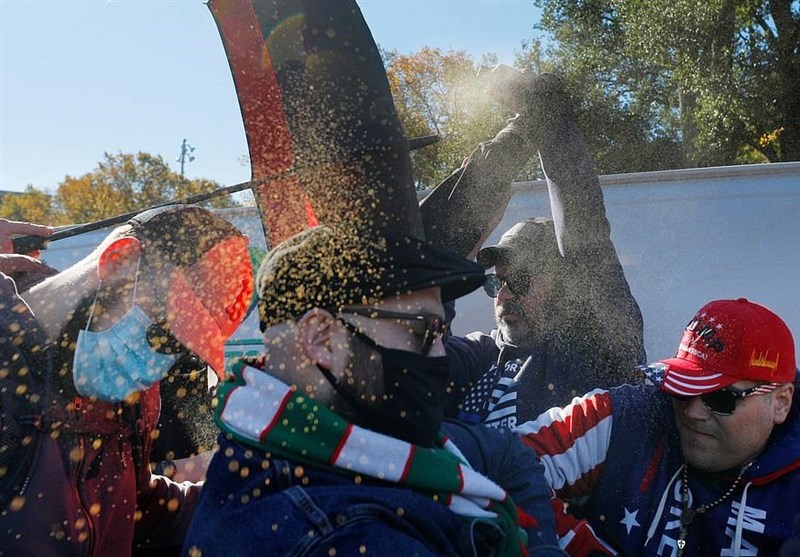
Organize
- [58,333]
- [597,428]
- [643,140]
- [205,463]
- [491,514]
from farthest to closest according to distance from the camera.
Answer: [643,140] < [205,463] < [597,428] < [58,333] < [491,514]

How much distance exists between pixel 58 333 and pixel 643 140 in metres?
17.6

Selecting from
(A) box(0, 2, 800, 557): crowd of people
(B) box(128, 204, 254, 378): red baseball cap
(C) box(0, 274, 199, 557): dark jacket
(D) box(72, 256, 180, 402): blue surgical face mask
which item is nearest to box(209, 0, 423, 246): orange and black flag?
(A) box(0, 2, 800, 557): crowd of people

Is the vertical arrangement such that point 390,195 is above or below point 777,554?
above

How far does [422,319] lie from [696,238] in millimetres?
4043

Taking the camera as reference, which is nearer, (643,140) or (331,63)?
(331,63)

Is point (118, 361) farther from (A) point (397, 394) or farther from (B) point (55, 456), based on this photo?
(A) point (397, 394)

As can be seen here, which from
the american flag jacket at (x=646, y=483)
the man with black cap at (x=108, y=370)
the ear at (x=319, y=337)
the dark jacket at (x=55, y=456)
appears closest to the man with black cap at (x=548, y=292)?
the american flag jacket at (x=646, y=483)

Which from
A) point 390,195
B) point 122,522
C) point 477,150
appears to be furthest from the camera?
point 477,150

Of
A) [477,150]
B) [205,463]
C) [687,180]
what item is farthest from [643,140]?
[205,463]

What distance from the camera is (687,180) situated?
16.8 feet

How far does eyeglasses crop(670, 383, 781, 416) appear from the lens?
89.2 inches

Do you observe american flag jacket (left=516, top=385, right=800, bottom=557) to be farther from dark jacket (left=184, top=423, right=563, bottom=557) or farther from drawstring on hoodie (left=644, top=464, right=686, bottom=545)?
dark jacket (left=184, top=423, right=563, bottom=557)

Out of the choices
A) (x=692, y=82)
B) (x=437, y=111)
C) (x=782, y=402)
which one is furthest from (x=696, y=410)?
(x=437, y=111)

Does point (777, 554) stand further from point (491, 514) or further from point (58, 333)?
point (58, 333)
